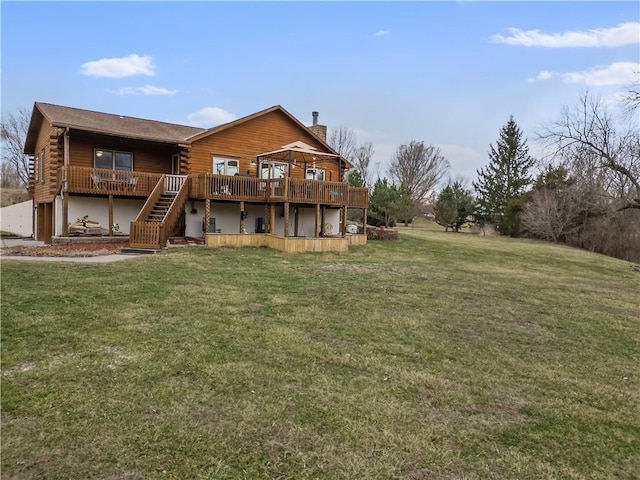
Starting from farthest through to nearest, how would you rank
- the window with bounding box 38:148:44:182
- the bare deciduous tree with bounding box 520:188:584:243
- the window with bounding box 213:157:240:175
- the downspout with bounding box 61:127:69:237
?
the bare deciduous tree with bounding box 520:188:584:243 < the window with bounding box 38:148:44:182 < the window with bounding box 213:157:240:175 < the downspout with bounding box 61:127:69:237

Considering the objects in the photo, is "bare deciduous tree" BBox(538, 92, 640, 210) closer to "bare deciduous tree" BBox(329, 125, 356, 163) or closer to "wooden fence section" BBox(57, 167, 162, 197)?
"wooden fence section" BBox(57, 167, 162, 197)

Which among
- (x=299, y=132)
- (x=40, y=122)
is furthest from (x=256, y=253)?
(x=40, y=122)

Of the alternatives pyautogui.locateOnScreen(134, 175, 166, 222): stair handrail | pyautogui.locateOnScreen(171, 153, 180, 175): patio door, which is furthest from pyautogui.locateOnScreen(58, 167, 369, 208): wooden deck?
pyautogui.locateOnScreen(171, 153, 180, 175): patio door

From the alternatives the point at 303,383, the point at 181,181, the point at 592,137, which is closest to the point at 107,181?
the point at 181,181

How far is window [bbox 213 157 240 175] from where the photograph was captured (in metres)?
17.9

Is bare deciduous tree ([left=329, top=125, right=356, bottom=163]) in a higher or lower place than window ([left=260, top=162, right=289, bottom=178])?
higher

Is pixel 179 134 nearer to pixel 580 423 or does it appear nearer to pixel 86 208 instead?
pixel 86 208

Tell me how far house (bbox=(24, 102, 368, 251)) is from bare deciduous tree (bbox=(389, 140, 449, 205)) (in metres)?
32.6

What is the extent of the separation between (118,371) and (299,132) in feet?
57.6

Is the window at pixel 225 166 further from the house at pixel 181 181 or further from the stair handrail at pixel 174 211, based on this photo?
the stair handrail at pixel 174 211

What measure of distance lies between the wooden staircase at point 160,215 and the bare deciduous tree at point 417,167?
127 ft

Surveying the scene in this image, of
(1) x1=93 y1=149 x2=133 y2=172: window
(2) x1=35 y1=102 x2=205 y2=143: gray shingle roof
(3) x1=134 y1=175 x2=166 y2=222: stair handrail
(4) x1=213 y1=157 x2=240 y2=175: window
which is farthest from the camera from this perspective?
(4) x1=213 y1=157 x2=240 y2=175: window

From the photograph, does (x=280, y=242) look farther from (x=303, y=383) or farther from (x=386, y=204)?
(x=386, y=204)

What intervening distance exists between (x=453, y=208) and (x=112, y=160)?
26568mm
